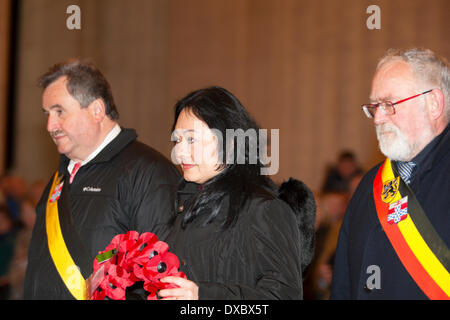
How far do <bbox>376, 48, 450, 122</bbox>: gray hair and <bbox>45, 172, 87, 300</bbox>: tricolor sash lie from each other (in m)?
1.58

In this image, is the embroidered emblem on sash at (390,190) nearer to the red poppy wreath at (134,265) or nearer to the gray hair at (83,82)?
the red poppy wreath at (134,265)

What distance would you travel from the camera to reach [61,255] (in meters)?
2.73

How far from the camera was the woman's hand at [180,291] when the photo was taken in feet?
5.60

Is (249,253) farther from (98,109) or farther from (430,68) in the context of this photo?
(98,109)

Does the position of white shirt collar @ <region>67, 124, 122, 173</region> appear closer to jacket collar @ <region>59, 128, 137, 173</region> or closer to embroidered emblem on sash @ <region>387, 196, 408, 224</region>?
jacket collar @ <region>59, 128, 137, 173</region>

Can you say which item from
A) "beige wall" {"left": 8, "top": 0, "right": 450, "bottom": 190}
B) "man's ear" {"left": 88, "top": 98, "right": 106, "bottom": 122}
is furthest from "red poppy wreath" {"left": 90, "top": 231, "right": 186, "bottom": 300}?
"beige wall" {"left": 8, "top": 0, "right": 450, "bottom": 190}

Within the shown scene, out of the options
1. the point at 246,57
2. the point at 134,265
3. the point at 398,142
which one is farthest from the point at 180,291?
the point at 246,57

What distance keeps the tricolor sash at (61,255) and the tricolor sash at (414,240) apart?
130cm

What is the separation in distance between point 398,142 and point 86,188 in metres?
1.41

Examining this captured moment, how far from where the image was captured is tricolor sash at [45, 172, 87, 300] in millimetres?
2666

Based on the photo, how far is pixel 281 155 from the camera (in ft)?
26.5

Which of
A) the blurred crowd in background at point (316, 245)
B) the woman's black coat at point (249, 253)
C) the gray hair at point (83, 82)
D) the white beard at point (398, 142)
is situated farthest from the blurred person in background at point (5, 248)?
the white beard at point (398, 142)
